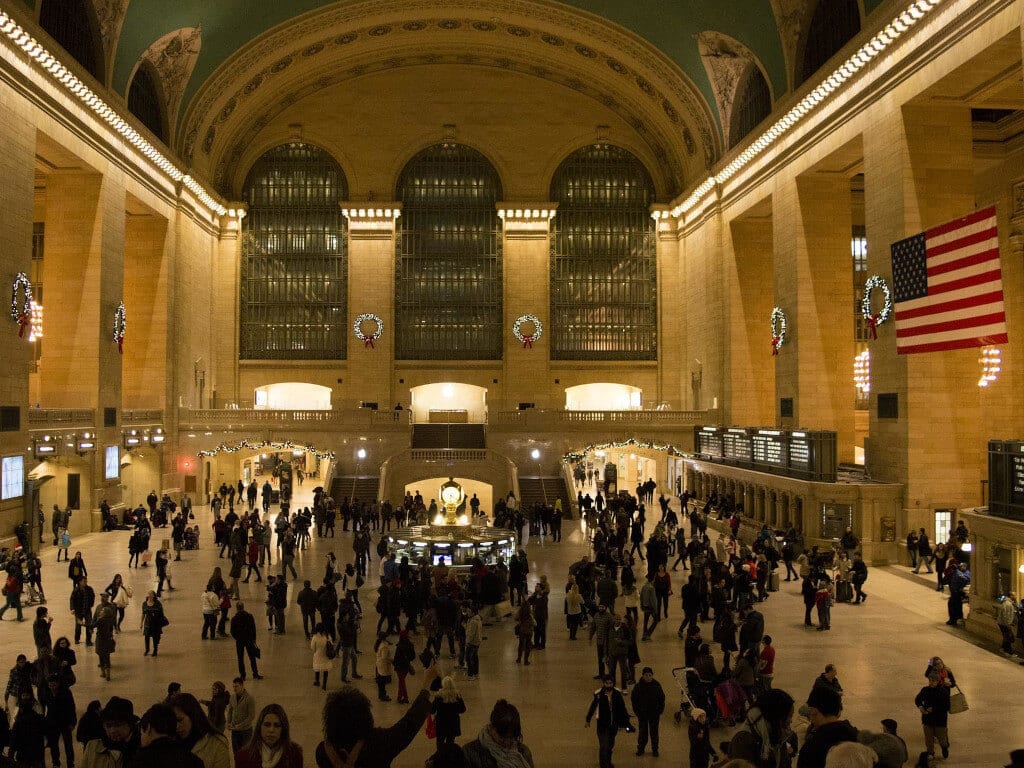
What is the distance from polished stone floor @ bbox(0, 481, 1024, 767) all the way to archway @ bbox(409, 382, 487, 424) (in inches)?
982

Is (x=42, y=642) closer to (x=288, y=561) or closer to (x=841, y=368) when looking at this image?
(x=288, y=561)

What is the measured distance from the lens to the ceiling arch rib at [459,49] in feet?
115

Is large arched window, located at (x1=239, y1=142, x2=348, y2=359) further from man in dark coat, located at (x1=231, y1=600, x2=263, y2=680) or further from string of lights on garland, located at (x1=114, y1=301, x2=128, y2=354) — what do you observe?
man in dark coat, located at (x1=231, y1=600, x2=263, y2=680)

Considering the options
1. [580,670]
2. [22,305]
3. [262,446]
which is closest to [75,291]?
[22,305]

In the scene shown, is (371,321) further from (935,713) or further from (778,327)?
(935,713)

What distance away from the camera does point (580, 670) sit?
12422 millimetres

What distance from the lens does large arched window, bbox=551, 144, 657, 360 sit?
41.8 m

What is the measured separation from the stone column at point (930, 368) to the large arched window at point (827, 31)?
13.4ft

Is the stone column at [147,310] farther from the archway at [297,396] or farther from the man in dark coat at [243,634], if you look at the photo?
the man in dark coat at [243,634]

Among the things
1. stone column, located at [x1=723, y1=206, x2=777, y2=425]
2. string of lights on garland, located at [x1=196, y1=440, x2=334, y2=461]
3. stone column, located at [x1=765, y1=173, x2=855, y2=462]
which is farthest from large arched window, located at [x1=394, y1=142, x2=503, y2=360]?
stone column, located at [x1=765, y1=173, x2=855, y2=462]

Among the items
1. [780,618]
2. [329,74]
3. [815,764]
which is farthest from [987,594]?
[329,74]

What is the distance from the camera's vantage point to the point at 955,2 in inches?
743

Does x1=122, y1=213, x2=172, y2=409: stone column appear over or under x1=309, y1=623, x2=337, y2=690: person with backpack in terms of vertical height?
over

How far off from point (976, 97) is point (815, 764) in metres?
21.1
